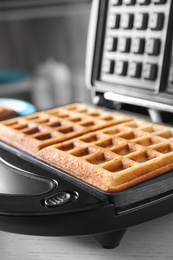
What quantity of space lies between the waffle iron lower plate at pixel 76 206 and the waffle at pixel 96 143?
0.08ft

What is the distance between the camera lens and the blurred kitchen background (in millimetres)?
3340

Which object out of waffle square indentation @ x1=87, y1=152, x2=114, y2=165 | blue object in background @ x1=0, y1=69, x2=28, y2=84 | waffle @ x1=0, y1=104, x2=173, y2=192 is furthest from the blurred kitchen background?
waffle square indentation @ x1=87, y1=152, x2=114, y2=165

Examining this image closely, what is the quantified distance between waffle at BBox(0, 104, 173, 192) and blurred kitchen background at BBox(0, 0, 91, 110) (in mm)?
2203

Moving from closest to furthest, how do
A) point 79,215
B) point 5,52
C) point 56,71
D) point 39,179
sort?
1. point 79,215
2. point 39,179
3. point 56,71
4. point 5,52

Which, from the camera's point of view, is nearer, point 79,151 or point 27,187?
point 27,187

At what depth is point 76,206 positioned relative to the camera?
1.89 ft

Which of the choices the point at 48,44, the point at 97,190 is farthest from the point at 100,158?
the point at 48,44

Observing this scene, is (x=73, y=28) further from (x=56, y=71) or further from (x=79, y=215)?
(x=79, y=215)

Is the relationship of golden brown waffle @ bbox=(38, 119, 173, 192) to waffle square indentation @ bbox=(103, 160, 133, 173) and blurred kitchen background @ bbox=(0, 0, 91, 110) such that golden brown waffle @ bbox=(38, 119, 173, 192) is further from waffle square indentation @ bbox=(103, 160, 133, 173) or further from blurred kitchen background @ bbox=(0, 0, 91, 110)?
blurred kitchen background @ bbox=(0, 0, 91, 110)

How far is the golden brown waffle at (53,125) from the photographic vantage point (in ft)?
2.86

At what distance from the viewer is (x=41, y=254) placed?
2.07 ft

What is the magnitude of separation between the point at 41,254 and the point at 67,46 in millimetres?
3083

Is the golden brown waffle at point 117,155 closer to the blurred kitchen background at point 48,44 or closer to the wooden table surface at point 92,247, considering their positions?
the wooden table surface at point 92,247

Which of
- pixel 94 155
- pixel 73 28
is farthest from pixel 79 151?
pixel 73 28
